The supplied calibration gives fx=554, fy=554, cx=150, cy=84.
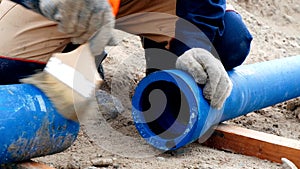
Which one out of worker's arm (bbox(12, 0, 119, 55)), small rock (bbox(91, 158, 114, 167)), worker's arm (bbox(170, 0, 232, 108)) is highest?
worker's arm (bbox(12, 0, 119, 55))

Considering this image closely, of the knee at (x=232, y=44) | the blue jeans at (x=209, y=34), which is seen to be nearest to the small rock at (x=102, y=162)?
the blue jeans at (x=209, y=34)

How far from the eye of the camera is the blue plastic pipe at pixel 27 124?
5.80 feet

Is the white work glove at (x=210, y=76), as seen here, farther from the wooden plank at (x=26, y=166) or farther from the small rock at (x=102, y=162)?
the wooden plank at (x=26, y=166)

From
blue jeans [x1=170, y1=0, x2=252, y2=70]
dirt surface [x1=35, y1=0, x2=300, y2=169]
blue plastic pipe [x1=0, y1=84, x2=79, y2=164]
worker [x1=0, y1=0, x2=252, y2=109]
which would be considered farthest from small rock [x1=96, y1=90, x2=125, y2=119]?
blue plastic pipe [x1=0, y1=84, x2=79, y2=164]

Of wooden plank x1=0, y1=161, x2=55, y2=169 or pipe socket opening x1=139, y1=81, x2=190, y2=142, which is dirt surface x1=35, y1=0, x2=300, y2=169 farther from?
wooden plank x1=0, y1=161, x2=55, y2=169

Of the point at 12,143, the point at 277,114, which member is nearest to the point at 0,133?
the point at 12,143

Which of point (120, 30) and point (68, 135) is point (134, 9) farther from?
point (68, 135)

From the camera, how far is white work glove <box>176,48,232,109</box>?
218cm

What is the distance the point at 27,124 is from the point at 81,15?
439mm

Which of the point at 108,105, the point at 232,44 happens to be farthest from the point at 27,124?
the point at 232,44

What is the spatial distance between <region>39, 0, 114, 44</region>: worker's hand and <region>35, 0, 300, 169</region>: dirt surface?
0.70 meters

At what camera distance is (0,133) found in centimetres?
174

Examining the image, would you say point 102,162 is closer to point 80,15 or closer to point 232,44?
point 80,15

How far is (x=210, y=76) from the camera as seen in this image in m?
2.18
